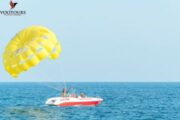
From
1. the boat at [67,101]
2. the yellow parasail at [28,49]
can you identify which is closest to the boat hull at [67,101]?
the boat at [67,101]

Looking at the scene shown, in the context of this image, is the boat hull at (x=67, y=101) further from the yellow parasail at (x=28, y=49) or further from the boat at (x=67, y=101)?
the yellow parasail at (x=28, y=49)

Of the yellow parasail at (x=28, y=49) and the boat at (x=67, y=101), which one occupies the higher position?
the yellow parasail at (x=28, y=49)

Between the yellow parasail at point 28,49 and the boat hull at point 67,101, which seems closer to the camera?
the yellow parasail at point 28,49

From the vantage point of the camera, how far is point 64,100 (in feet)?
241

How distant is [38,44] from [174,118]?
18907mm

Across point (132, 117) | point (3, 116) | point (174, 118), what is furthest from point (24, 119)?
point (174, 118)

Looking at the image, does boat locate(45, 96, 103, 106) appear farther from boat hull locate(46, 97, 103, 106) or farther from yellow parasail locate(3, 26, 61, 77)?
yellow parasail locate(3, 26, 61, 77)

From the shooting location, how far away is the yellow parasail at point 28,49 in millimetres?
59750

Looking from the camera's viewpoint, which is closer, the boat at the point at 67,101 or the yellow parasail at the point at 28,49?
the yellow parasail at the point at 28,49

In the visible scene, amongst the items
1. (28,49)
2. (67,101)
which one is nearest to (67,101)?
(67,101)

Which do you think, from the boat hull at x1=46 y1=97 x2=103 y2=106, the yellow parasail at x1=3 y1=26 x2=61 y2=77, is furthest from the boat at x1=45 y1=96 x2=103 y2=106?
the yellow parasail at x1=3 y1=26 x2=61 y2=77

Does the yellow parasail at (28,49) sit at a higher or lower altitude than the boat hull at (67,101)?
higher

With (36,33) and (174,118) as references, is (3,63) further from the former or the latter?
(174,118)

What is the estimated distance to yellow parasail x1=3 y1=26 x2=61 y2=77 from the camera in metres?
59.8
